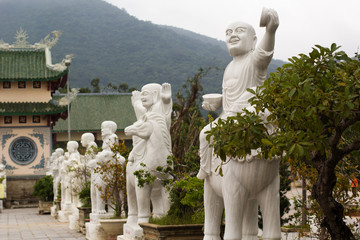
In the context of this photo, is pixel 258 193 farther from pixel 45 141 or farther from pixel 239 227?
pixel 45 141

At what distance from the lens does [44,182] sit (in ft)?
78.3

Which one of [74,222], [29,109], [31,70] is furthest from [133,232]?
[31,70]

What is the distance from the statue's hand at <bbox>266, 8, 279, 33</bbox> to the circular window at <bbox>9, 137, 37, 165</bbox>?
28114mm

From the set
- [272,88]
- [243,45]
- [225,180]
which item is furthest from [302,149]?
[243,45]

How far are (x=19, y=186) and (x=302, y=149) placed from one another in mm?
28913

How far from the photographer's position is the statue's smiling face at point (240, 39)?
5387 millimetres

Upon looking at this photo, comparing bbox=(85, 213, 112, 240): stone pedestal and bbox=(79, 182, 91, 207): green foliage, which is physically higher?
bbox=(79, 182, 91, 207): green foliage

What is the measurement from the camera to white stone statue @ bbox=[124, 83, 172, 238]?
7.89 metres

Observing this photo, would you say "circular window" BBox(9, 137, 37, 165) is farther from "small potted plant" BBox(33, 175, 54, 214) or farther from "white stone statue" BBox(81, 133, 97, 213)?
"white stone statue" BBox(81, 133, 97, 213)

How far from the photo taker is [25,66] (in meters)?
32.7

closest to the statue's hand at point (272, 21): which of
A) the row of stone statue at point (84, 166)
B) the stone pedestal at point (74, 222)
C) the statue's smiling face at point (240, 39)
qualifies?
the statue's smiling face at point (240, 39)

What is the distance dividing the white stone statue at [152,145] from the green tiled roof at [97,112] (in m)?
29.1

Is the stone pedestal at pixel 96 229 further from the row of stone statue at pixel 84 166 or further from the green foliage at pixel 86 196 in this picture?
the green foliage at pixel 86 196

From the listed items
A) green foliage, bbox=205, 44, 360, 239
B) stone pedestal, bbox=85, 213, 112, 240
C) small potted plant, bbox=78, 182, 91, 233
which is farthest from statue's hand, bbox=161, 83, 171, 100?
small potted plant, bbox=78, 182, 91, 233
